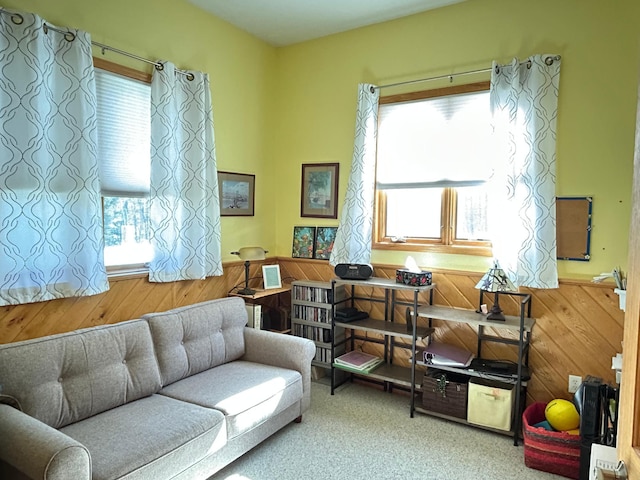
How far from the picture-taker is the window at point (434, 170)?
3264 millimetres

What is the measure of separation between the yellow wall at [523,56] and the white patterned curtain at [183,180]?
106 centimetres

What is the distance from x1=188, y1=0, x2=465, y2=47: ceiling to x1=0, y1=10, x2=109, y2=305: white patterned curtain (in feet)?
4.33

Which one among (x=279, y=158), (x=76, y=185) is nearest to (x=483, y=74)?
(x=279, y=158)

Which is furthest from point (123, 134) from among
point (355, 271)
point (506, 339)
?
point (506, 339)

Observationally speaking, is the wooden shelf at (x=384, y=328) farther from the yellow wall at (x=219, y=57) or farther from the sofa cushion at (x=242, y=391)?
the yellow wall at (x=219, y=57)

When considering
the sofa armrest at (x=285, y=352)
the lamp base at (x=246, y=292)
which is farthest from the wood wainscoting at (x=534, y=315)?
the sofa armrest at (x=285, y=352)

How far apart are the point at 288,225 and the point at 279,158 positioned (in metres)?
0.69

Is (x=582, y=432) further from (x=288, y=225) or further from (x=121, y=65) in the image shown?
(x=121, y=65)

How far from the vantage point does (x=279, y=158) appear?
427 cm

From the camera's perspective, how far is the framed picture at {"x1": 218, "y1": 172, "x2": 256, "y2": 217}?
3.69m

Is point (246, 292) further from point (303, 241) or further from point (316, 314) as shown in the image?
point (303, 241)

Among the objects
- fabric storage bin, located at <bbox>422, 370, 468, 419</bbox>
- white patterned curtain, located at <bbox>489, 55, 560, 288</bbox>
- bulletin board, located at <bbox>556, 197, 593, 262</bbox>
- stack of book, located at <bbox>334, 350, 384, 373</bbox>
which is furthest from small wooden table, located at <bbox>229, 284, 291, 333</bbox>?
bulletin board, located at <bbox>556, 197, 593, 262</bbox>

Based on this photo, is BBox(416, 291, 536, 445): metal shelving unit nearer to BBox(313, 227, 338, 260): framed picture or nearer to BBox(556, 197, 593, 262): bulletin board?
BBox(556, 197, 593, 262): bulletin board

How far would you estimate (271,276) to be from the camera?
12.7ft
